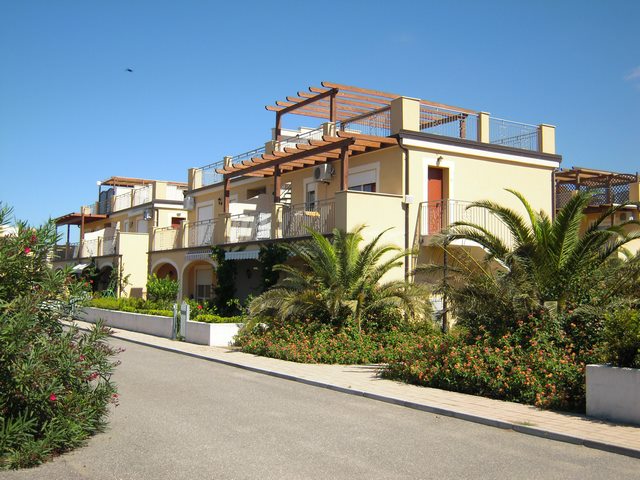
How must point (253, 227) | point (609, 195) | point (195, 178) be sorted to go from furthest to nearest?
point (195, 178) < point (609, 195) < point (253, 227)

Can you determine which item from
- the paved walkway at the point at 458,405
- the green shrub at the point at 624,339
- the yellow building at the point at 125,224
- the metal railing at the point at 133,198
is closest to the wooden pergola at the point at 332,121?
the paved walkway at the point at 458,405

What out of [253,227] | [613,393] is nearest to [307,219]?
[253,227]

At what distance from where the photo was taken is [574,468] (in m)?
6.82

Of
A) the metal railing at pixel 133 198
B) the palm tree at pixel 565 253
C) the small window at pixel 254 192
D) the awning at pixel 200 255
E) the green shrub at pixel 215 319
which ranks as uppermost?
the metal railing at pixel 133 198

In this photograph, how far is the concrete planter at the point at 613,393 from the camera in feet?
28.3

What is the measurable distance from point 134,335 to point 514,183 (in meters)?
14.1

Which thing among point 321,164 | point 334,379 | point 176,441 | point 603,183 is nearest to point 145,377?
point 334,379

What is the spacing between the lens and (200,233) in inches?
1098

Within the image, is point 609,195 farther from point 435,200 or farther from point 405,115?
point 405,115

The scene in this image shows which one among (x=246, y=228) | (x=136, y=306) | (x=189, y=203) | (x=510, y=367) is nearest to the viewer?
(x=510, y=367)

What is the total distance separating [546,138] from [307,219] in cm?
894

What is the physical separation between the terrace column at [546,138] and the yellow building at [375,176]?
43mm

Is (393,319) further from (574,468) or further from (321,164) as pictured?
(574,468)

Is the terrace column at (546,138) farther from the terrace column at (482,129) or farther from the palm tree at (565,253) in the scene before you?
the palm tree at (565,253)
